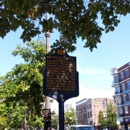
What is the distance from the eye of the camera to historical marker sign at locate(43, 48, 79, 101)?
760 centimetres

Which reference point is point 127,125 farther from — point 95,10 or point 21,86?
point 95,10

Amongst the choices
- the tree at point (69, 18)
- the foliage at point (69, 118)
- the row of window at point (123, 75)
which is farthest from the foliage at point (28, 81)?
the foliage at point (69, 118)

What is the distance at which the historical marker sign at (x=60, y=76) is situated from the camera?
24.9 feet

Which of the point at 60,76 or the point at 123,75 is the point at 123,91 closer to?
the point at 123,75

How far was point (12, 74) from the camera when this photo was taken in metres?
14.0

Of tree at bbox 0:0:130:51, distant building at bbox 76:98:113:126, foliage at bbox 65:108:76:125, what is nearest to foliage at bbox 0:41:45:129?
tree at bbox 0:0:130:51

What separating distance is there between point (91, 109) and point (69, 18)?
80613mm

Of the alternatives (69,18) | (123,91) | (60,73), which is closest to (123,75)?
(123,91)

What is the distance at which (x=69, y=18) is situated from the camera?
21.8ft

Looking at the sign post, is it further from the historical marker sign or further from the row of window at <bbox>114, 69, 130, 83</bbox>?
the row of window at <bbox>114, 69, 130, 83</bbox>

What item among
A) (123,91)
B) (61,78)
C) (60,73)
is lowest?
(61,78)

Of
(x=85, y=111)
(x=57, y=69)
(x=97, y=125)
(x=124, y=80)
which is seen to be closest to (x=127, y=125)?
(x=124, y=80)

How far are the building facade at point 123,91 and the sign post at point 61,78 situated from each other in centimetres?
5174

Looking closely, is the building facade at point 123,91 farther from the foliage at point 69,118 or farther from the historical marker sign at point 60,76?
the historical marker sign at point 60,76
